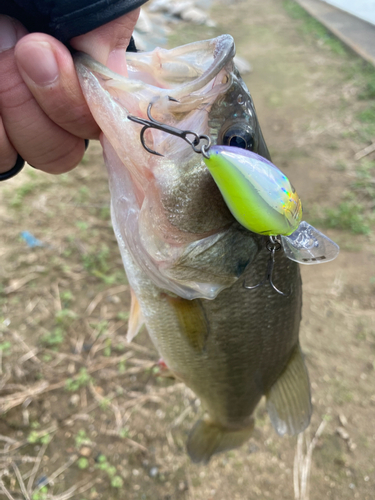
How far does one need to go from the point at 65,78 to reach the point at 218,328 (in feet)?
3.04

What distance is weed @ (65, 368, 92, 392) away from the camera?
2475 mm

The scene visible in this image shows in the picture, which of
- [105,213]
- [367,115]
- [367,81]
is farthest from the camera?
[367,81]

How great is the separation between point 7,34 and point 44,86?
135mm

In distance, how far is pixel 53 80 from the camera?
2.79 ft

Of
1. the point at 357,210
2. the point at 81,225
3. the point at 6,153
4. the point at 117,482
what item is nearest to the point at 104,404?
the point at 117,482

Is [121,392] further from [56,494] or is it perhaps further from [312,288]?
[312,288]

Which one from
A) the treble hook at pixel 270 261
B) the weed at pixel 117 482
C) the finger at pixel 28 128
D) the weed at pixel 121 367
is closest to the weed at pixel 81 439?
the weed at pixel 117 482

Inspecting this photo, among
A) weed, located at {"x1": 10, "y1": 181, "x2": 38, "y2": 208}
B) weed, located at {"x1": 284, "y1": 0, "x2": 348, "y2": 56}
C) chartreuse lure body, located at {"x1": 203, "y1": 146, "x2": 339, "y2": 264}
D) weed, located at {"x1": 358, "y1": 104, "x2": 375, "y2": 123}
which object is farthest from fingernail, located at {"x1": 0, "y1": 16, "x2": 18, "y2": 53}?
weed, located at {"x1": 284, "y1": 0, "x2": 348, "y2": 56}

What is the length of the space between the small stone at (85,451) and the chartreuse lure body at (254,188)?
6.64ft

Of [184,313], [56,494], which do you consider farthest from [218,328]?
[56,494]

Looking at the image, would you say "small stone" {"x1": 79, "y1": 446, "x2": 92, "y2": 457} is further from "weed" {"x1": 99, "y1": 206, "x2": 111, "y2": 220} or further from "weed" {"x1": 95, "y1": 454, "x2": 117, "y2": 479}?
"weed" {"x1": 99, "y1": 206, "x2": 111, "y2": 220}

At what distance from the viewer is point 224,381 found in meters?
1.54

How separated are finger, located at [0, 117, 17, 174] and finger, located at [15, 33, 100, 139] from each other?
144mm

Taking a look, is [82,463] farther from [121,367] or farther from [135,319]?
[135,319]
